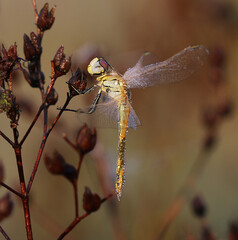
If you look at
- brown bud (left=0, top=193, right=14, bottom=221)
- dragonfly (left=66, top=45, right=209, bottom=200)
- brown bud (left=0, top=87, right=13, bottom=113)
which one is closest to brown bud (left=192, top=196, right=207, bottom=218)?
dragonfly (left=66, top=45, right=209, bottom=200)

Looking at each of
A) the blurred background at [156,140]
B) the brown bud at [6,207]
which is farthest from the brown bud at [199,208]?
the brown bud at [6,207]

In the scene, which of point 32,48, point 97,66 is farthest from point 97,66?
point 32,48

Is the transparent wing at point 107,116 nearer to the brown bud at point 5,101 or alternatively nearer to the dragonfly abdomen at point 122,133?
the dragonfly abdomen at point 122,133

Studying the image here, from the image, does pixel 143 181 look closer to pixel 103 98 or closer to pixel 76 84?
pixel 103 98

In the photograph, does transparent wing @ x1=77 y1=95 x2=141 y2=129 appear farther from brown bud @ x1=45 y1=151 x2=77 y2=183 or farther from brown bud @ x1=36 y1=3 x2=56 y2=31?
brown bud @ x1=36 y1=3 x2=56 y2=31

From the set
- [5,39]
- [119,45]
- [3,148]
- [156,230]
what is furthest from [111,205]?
[5,39]

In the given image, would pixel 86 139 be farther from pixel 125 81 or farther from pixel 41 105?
pixel 125 81
